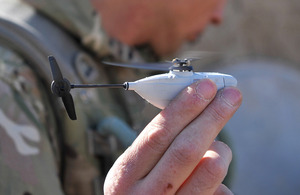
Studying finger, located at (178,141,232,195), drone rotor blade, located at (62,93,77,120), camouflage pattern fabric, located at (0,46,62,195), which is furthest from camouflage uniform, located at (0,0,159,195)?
finger, located at (178,141,232,195)

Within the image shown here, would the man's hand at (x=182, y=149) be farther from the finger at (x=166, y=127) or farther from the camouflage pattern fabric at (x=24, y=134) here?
the camouflage pattern fabric at (x=24, y=134)

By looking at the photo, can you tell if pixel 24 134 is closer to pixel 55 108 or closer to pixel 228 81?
pixel 55 108

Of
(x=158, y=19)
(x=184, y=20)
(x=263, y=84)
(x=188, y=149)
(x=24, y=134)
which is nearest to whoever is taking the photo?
(x=188, y=149)

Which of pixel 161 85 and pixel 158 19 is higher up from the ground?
pixel 158 19

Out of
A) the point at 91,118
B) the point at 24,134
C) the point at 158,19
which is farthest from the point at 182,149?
the point at 158,19

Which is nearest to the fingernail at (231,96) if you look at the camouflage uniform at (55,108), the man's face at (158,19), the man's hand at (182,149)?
the man's hand at (182,149)

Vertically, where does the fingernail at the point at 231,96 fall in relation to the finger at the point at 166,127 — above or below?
above
